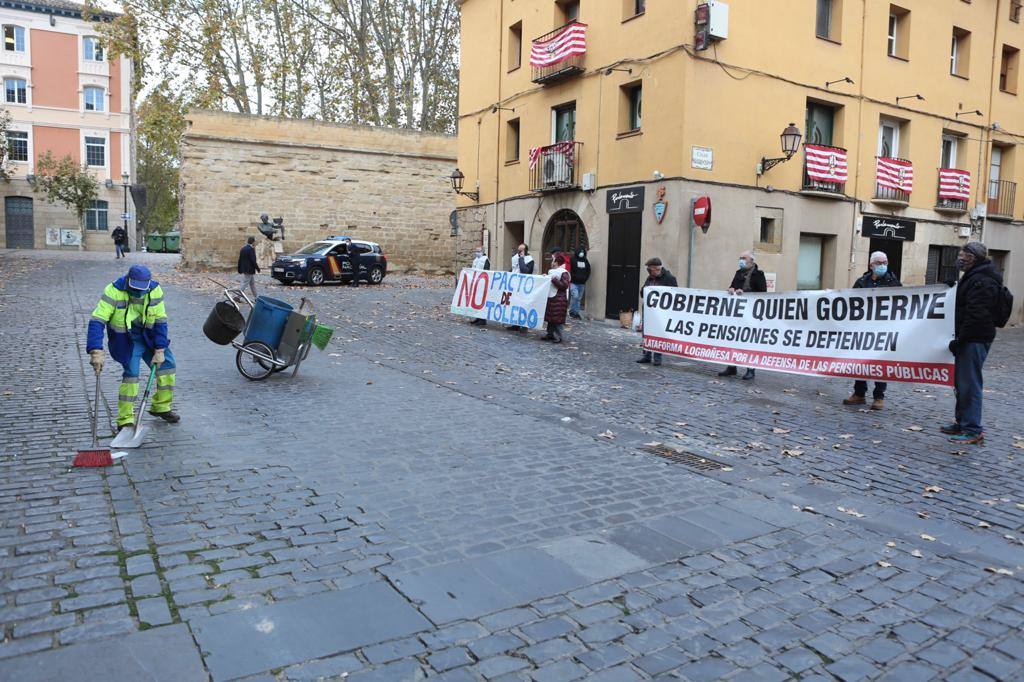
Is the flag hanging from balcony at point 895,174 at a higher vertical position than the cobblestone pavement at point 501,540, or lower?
higher

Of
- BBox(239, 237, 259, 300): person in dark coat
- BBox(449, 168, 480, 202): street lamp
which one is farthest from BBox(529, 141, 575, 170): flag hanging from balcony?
BBox(239, 237, 259, 300): person in dark coat

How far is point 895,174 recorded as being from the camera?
20.4m

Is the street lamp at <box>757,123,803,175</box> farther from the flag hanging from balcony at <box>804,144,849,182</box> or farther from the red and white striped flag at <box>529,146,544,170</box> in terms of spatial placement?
the red and white striped flag at <box>529,146,544,170</box>

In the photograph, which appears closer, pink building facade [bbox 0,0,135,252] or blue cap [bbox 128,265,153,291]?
blue cap [bbox 128,265,153,291]

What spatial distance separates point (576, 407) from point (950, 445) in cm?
379

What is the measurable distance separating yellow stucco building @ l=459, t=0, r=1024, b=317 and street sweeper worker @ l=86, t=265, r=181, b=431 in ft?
40.8

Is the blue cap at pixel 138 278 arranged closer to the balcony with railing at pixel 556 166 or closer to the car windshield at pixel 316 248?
the balcony with railing at pixel 556 166

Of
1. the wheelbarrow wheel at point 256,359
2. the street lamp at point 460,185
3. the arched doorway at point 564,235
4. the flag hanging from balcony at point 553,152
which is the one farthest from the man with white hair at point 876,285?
the street lamp at point 460,185

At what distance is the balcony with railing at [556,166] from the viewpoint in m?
20.0

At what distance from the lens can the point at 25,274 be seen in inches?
976

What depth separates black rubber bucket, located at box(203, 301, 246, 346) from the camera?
846 centimetres

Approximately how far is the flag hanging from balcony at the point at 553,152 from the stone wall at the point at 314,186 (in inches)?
522

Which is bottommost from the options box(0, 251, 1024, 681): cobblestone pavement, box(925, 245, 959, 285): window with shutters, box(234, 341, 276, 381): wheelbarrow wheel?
box(0, 251, 1024, 681): cobblestone pavement

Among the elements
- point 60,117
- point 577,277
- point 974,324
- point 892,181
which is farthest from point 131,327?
point 60,117
